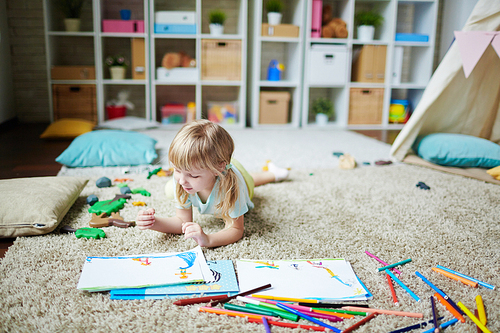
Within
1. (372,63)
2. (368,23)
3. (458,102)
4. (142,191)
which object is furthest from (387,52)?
(142,191)

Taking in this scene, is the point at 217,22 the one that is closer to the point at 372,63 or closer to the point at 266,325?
the point at 372,63

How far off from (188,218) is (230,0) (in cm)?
292

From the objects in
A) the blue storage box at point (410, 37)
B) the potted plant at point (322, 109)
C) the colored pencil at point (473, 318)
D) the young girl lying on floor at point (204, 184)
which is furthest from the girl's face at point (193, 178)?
the blue storage box at point (410, 37)

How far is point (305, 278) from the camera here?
0.98 meters

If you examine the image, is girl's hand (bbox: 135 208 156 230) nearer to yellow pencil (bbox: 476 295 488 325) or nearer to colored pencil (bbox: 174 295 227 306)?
colored pencil (bbox: 174 295 227 306)

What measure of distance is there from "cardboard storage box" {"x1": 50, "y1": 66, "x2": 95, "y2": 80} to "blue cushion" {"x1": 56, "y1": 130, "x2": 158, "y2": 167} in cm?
123

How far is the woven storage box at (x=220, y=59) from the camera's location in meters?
3.33

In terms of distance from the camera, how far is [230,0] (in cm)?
365

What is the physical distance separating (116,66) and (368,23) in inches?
85.5

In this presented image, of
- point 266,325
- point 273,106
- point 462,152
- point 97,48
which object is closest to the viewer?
point 266,325

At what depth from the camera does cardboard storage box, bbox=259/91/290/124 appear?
3.49m

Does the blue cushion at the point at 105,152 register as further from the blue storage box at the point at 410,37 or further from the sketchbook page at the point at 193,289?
the blue storage box at the point at 410,37

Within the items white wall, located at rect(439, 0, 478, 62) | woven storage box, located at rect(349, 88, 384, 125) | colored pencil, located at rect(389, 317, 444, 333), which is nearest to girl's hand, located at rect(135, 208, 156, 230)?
colored pencil, located at rect(389, 317, 444, 333)

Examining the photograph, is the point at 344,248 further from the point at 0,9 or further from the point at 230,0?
the point at 0,9
